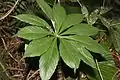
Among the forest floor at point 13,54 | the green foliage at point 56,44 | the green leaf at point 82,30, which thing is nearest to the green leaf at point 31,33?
the green foliage at point 56,44

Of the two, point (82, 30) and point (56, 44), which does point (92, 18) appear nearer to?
point (82, 30)

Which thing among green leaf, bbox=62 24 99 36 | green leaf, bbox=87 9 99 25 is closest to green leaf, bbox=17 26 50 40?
green leaf, bbox=62 24 99 36

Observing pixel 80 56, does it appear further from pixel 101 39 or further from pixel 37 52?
pixel 101 39

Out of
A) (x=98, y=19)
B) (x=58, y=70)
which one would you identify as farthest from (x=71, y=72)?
(x=98, y=19)

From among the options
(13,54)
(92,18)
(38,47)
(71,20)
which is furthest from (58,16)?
(13,54)

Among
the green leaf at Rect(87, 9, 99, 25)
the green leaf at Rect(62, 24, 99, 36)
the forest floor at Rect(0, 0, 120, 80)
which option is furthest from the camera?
the forest floor at Rect(0, 0, 120, 80)

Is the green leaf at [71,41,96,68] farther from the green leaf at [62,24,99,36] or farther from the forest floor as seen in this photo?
the forest floor
